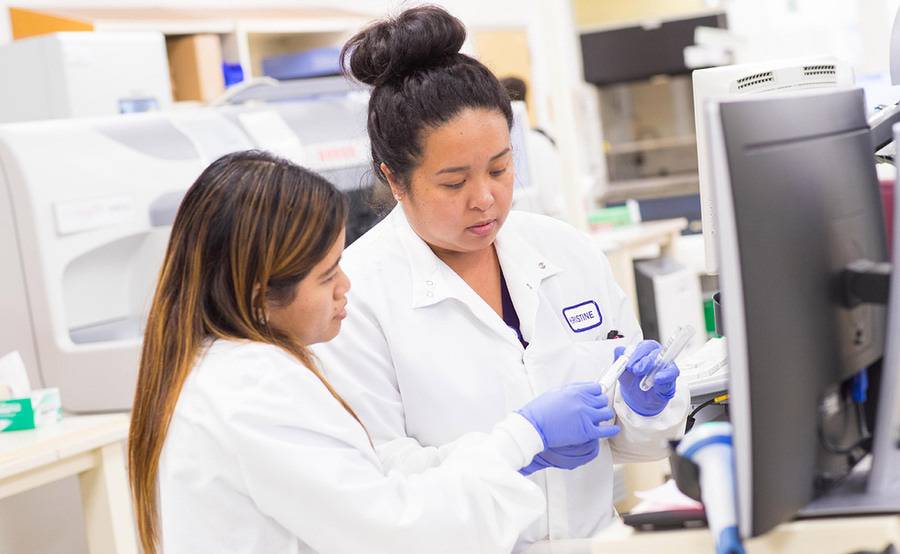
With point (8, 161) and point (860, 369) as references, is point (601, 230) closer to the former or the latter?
point (8, 161)

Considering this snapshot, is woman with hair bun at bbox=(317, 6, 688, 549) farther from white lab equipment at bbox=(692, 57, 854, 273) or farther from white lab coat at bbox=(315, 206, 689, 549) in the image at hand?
white lab equipment at bbox=(692, 57, 854, 273)

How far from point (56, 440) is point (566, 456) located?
1.09 m

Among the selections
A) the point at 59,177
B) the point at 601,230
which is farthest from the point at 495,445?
the point at 601,230

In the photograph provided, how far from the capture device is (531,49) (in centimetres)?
634

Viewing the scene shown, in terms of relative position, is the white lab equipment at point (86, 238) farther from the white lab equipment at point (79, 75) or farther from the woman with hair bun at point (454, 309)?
the woman with hair bun at point (454, 309)

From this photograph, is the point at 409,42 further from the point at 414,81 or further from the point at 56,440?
the point at 56,440

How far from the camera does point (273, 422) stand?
4.25 ft

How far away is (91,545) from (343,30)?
2.83 m

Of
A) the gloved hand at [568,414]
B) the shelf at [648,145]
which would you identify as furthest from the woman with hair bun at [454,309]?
the shelf at [648,145]

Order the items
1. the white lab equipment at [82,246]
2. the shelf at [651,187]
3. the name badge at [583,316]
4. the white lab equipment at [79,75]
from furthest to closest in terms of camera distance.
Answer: the shelf at [651,187] → the white lab equipment at [79,75] → the white lab equipment at [82,246] → the name badge at [583,316]

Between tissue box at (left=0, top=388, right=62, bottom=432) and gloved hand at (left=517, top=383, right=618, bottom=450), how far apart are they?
1225 millimetres

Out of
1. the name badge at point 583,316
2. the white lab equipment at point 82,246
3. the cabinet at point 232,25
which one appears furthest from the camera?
the cabinet at point 232,25

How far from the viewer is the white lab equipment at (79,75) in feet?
9.80

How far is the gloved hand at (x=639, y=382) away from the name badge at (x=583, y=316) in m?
0.09
